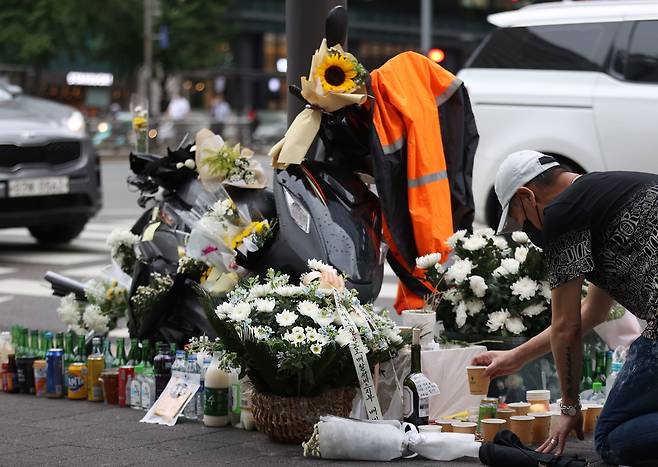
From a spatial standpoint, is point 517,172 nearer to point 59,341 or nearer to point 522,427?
point 522,427

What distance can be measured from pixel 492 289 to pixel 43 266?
6.53 meters

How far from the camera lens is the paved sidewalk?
5312 mm

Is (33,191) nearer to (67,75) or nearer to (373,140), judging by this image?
(373,140)

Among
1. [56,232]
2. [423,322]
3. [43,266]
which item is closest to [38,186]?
[43,266]

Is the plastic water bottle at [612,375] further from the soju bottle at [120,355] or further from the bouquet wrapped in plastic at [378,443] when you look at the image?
the soju bottle at [120,355]

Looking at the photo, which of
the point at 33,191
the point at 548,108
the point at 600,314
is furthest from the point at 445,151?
the point at 33,191

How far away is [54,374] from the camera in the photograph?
6.70m

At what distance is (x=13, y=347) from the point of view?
714cm

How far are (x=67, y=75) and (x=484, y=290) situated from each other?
5860cm

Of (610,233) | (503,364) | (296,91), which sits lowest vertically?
(503,364)

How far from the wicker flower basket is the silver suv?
266 inches

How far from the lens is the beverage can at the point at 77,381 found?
21.7ft

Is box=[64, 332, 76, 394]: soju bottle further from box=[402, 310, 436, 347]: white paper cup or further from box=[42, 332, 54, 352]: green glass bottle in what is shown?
box=[402, 310, 436, 347]: white paper cup

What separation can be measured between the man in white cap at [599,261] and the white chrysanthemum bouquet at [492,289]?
3.64 ft
